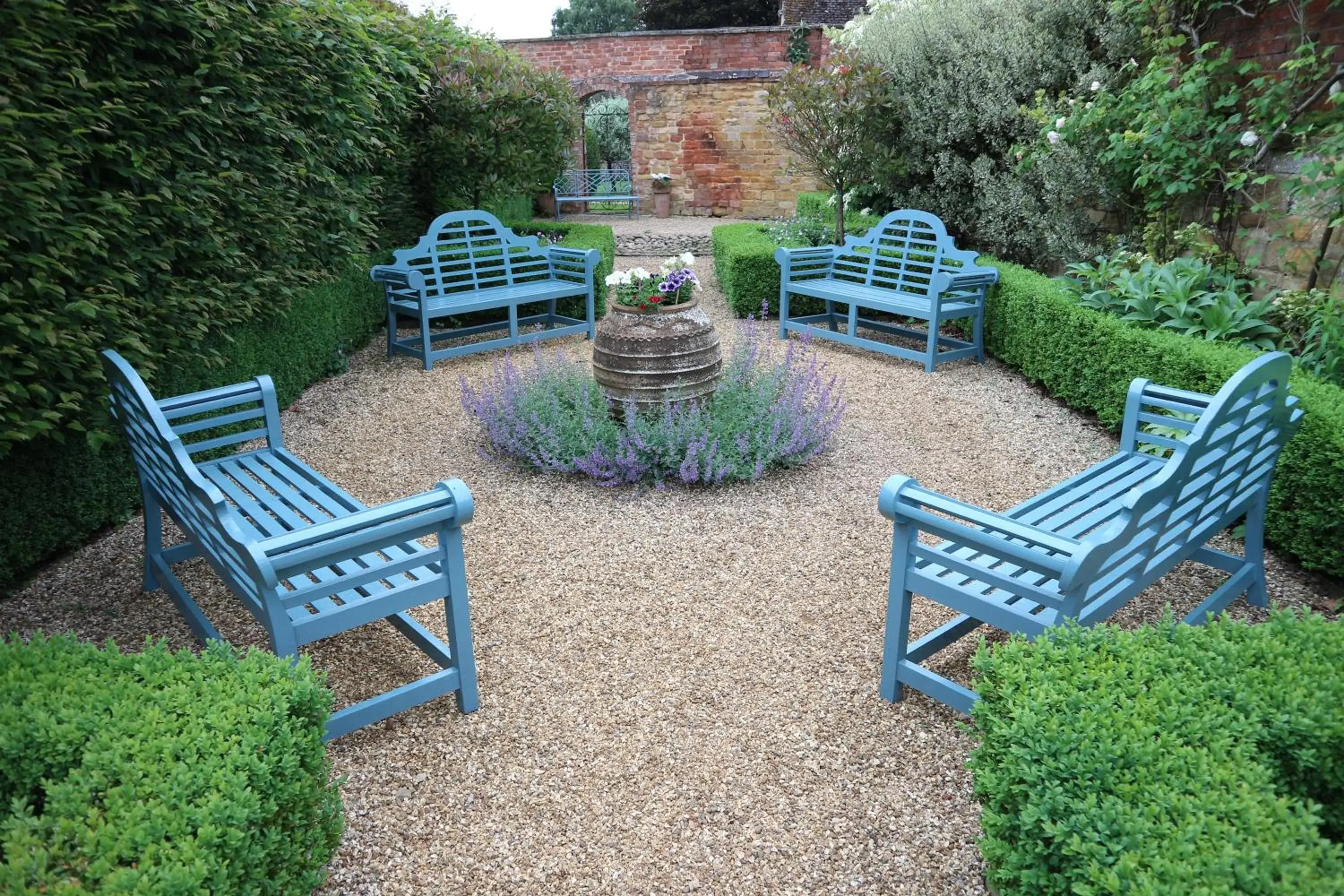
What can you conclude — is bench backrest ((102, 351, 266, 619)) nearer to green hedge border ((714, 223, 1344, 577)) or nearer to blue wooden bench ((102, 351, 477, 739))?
blue wooden bench ((102, 351, 477, 739))

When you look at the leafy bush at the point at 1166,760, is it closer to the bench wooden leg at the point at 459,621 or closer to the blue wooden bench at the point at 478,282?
the bench wooden leg at the point at 459,621

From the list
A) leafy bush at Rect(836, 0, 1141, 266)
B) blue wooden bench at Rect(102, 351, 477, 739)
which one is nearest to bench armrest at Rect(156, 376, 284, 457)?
blue wooden bench at Rect(102, 351, 477, 739)

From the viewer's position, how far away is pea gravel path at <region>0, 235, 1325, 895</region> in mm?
2355

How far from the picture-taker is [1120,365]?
16.9ft

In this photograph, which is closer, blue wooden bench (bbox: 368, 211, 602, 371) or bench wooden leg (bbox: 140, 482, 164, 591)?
bench wooden leg (bbox: 140, 482, 164, 591)

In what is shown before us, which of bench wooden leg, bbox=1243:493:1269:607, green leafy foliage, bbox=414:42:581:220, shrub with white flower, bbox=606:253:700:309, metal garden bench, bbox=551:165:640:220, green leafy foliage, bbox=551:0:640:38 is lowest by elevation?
bench wooden leg, bbox=1243:493:1269:607

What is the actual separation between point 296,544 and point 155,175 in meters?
2.37

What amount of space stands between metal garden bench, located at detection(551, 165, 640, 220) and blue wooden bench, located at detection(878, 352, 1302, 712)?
14.3 metres

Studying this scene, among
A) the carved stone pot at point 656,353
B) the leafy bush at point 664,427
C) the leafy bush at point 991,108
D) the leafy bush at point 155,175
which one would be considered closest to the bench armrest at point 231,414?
the leafy bush at point 155,175

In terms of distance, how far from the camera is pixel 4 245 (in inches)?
117

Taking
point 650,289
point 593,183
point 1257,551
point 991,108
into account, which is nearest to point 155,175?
point 650,289

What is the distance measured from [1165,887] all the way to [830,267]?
7.14m

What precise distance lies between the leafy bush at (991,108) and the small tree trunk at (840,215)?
0.40m

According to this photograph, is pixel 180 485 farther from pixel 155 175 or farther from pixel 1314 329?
pixel 1314 329
